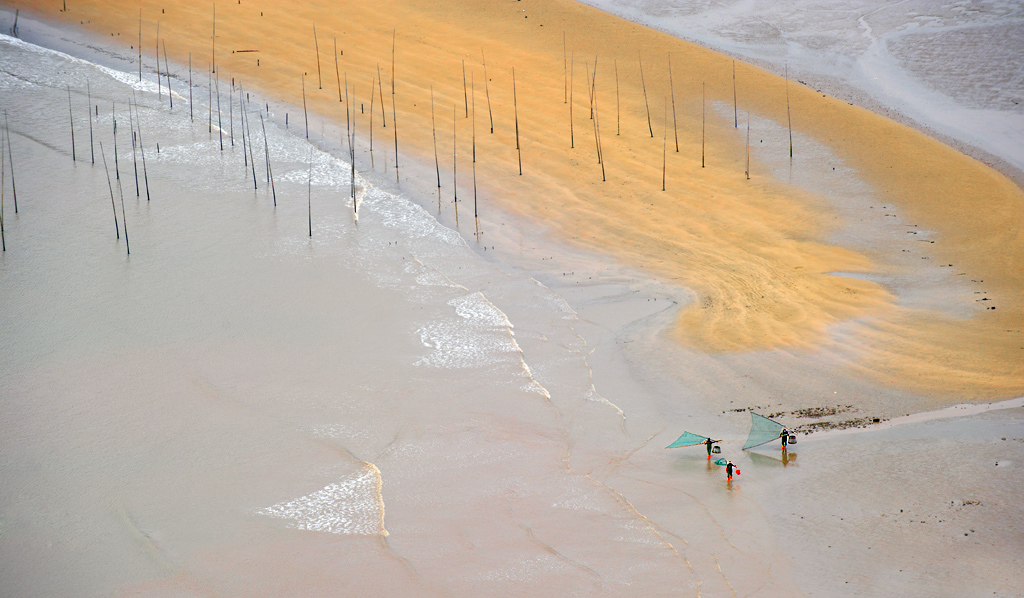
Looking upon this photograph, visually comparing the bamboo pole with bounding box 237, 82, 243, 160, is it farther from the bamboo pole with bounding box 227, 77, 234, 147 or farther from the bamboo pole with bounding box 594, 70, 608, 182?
the bamboo pole with bounding box 594, 70, 608, 182

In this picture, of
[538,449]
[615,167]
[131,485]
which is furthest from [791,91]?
[131,485]

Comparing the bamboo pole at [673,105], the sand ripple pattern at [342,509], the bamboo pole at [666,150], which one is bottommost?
the sand ripple pattern at [342,509]

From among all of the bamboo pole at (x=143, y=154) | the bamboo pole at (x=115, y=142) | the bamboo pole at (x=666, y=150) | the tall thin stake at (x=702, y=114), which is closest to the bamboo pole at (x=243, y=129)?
the bamboo pole at (x=143, y=154)

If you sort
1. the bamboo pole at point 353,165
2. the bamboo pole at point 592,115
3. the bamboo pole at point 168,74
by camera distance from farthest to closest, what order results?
the bamboo pole at point 168,74 → the bamboo pole at point 592,115 → the bamboo pole at point 353,165

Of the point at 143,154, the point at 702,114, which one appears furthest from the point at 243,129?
the point at 702,114

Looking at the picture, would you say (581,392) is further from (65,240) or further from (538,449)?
(65,240)

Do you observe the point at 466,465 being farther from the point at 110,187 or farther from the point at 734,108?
the point at 734,108

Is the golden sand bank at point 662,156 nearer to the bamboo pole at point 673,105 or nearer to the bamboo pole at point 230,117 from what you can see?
the bamboo pole at point 673,105
